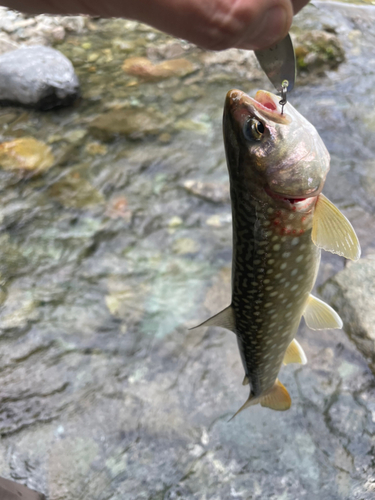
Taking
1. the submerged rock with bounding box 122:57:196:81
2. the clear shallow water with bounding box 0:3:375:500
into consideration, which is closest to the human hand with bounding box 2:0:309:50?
the clear shallow water with bounding box 0:3:375:500

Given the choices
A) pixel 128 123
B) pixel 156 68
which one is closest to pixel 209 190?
pixel 128 123

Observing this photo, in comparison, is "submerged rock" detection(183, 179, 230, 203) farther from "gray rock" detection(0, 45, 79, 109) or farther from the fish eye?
the fish eye

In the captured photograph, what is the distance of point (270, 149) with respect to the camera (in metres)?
1.30

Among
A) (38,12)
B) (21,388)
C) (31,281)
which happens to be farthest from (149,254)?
(38,12)

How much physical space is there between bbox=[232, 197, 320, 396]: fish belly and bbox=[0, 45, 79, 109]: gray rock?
4.30m

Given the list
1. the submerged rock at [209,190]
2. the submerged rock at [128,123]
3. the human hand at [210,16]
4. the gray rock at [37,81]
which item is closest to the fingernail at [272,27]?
the human hand at [210,16]

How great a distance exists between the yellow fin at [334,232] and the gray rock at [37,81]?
14.7ft

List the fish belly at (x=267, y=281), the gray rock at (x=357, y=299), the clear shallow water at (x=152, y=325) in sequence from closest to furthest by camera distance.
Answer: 1. the fish belly at (x=267, y=281)
2. the clear shallow water at (x=152, y=325)
3. the gray rock at (x=357, y=299)

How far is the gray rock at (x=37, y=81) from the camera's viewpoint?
4766mm

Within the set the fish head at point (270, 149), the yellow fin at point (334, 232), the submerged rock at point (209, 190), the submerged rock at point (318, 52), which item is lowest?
the submerged rock at point (209, 190)

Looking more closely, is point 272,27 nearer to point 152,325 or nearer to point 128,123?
point 152,325

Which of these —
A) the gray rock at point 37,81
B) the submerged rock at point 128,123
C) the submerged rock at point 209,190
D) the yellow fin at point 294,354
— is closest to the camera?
the yellow fin at point 294,354

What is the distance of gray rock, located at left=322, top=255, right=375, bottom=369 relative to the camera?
8.79ft

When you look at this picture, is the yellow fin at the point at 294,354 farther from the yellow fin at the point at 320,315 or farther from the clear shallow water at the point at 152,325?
the clear shallow water at the point at 152,325
